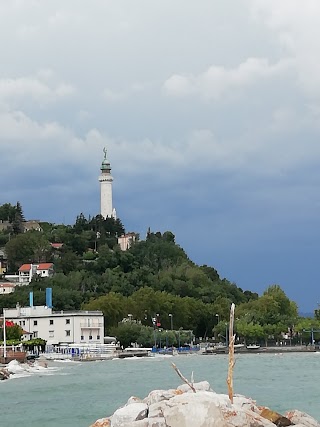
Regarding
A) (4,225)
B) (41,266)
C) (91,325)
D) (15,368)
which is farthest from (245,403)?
(4,225)

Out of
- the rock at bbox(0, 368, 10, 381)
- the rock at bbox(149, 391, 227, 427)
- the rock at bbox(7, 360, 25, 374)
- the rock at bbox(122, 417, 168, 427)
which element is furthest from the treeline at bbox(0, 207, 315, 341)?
the rock at bbox(149, 391, 227, 427)

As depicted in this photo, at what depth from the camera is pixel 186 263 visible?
131 meters

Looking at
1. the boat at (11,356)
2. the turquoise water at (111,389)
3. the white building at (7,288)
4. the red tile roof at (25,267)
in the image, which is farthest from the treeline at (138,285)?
the turquoise water at (111,389)

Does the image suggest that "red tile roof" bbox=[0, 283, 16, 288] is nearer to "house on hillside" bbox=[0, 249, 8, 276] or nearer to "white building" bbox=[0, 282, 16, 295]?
"white building" bbox=[0, 282, 16, 295]

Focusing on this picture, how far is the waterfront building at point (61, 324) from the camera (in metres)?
97.8

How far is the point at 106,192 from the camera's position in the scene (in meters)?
139

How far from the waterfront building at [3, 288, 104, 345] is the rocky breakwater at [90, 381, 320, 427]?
7744 cm

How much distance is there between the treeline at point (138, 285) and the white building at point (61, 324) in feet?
13.7

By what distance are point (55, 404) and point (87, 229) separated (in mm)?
96871

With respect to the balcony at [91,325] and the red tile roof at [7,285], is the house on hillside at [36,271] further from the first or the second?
the balcony at [91,325]

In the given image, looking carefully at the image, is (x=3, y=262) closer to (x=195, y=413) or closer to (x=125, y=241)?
(x=125, y=241)

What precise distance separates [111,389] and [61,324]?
168 feet

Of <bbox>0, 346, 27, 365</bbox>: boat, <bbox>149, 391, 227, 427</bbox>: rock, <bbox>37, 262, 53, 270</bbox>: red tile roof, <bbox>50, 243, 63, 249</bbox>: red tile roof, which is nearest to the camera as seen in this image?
<bbox>149, 391, 227, 427</bbox>: rock

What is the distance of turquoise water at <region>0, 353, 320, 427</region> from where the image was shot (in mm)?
36219
